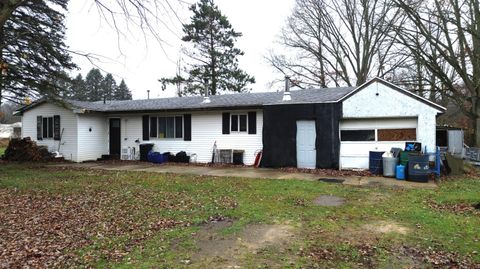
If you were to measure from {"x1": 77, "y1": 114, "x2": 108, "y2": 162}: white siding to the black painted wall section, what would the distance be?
31.0 ft

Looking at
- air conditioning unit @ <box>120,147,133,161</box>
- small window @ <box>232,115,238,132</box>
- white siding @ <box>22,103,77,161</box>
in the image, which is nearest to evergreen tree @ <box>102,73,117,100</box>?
white siding @ <box>22,103,77,161</box>

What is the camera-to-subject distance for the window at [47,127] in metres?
19.2

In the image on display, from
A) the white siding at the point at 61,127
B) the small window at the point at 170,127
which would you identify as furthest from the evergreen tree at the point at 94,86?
the small window at the point at 170,127

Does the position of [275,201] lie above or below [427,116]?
below

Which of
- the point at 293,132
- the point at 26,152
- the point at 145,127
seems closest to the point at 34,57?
the point at 26,152

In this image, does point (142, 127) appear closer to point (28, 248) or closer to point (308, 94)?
point (308, 94)

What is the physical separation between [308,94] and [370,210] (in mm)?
10037

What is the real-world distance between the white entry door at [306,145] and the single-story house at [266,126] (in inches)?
1.6

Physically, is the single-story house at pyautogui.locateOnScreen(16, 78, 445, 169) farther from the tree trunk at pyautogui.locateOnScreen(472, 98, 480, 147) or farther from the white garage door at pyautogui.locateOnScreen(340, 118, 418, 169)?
the tree trunk at pyautogui.locateOnScreen(472, 98, 480, 147)

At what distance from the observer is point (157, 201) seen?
337 inches

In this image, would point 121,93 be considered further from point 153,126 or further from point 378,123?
point 378,123

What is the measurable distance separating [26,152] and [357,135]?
16328 millimetres

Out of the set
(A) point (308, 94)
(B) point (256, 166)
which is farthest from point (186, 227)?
(A) point (308, 94)

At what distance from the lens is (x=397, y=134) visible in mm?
13852
